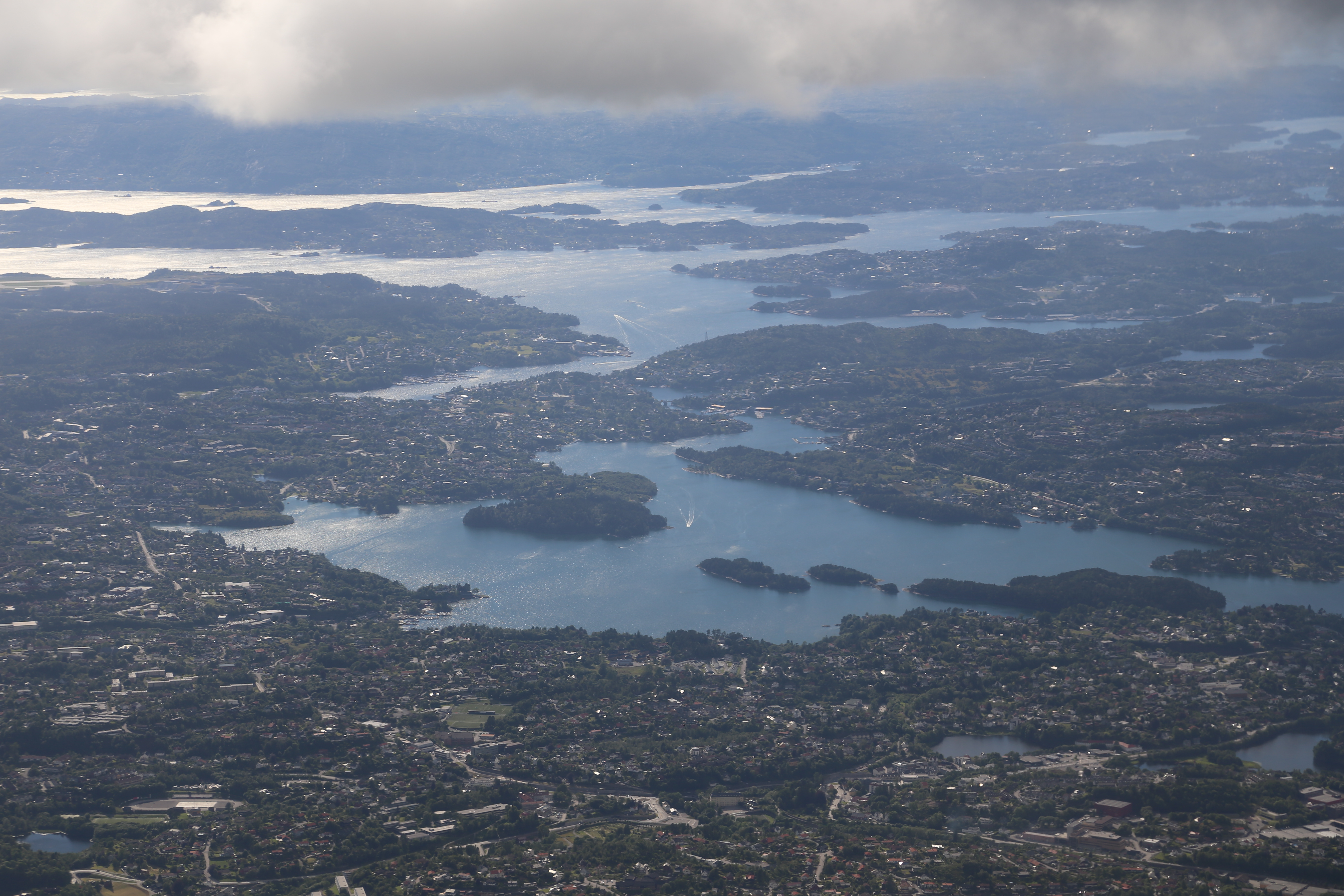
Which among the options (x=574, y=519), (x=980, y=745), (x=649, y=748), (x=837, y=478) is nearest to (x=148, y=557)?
(x=574, y=519)

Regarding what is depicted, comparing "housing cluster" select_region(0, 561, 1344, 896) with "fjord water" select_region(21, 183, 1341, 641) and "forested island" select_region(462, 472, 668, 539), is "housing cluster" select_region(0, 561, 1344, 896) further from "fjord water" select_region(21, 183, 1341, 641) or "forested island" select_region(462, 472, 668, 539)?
"forested island" select_region(462, 472, 668, 539)

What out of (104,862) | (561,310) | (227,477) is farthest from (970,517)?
(561,310)

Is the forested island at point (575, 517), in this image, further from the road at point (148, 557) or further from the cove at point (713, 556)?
the road at point (148, 557)

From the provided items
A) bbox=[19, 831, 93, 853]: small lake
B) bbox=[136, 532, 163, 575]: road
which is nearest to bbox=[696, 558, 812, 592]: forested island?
bbox=[136, 532, 163, 575]: road

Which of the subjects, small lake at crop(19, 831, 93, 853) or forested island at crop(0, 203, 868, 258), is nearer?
small lake at crop(19, 831, 93, 853)

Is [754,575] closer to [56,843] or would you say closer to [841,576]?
[841,576]

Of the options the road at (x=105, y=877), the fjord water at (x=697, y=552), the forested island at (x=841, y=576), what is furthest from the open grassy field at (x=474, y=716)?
the forested island at (x=841, y=576)
